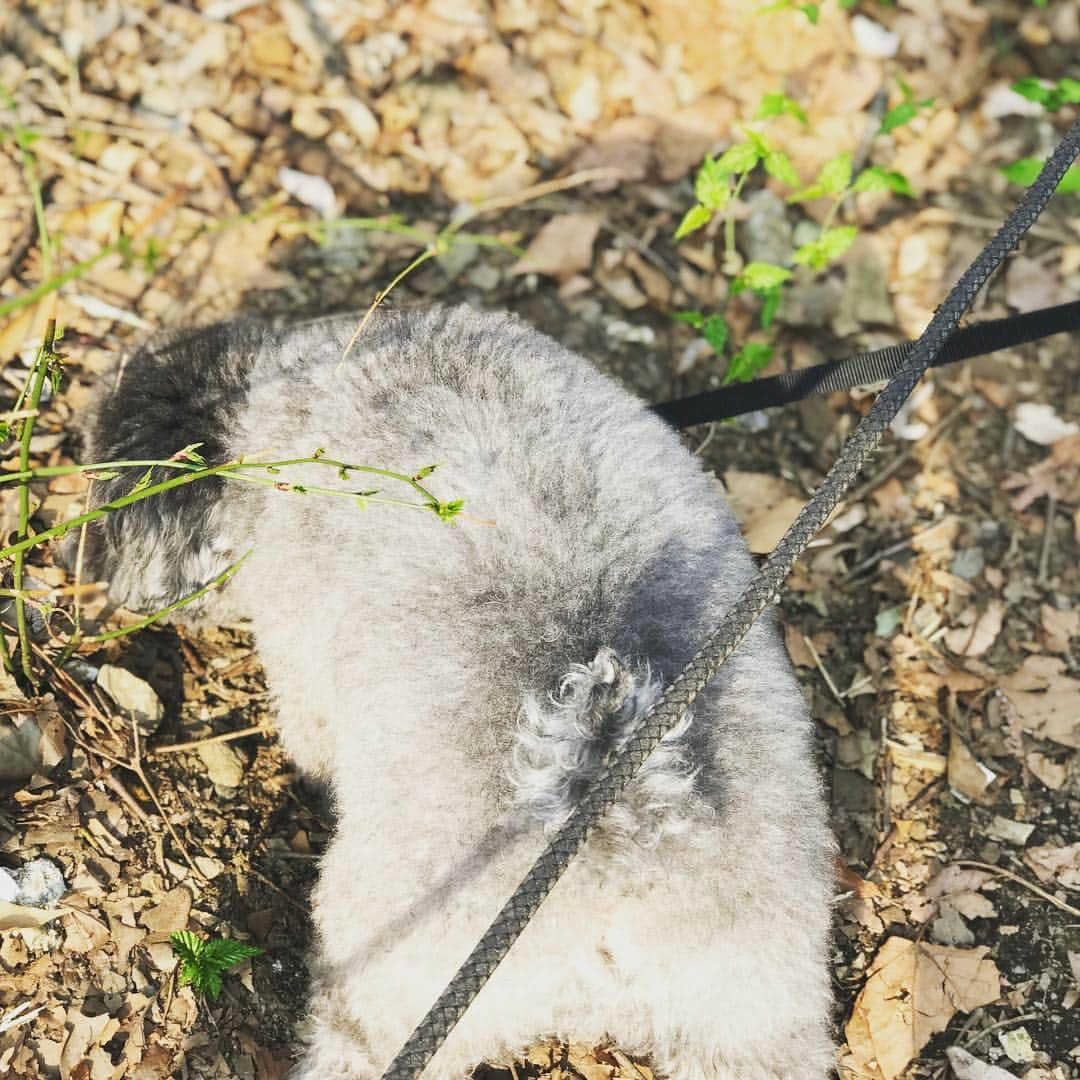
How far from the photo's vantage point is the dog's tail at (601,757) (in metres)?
1.91

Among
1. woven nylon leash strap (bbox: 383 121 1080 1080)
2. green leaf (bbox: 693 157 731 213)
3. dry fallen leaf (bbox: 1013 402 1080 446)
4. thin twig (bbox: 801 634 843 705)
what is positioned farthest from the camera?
dry fallen leaf (bbox: 1013 402 1080 446)

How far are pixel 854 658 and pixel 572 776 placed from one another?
1.71 m

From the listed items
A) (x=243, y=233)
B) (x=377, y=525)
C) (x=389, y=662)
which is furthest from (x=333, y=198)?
(x=389, y=662)

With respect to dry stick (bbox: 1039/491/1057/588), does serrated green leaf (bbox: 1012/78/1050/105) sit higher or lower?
higher

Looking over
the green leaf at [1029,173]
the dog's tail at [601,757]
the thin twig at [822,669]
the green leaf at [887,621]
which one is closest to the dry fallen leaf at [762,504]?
the thin twig at [822,669]

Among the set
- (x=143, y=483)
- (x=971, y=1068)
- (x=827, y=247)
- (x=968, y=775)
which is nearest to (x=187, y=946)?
(x=143, y=483)

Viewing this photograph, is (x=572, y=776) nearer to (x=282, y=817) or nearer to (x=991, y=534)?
(x=282, y=817)

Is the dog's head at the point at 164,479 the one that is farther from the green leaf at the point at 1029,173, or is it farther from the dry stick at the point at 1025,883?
the green leaf at the point at 1029,173

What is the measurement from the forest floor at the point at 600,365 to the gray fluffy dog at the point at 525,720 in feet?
1.43

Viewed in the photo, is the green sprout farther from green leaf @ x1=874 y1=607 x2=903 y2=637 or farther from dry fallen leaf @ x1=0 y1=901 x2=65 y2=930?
green leaf @ x1=874 y1=607 x2=903 y2=637

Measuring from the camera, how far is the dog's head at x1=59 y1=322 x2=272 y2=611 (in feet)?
8.70

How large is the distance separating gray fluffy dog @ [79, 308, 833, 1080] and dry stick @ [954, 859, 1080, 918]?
103 centimetres

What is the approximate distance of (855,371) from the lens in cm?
291

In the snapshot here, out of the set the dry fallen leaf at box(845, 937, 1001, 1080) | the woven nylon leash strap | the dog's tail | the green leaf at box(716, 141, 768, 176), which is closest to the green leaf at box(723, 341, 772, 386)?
the green leaf at box(716, 141, 768, 176)
